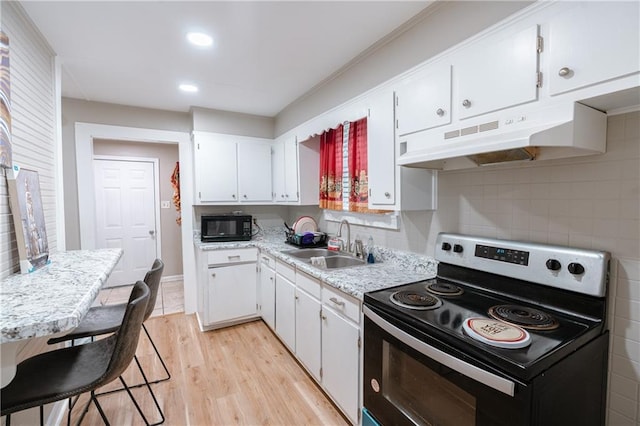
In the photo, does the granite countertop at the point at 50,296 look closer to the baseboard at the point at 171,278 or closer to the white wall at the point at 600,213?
the white wall at the point at 600,213

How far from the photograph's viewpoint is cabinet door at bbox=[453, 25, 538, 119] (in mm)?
1166

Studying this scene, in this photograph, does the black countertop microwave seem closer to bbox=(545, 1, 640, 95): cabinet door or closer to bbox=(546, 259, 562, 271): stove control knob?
bbox=(546, 259, 562, 271): stove control knob

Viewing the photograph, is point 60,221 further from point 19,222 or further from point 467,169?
point 467,169

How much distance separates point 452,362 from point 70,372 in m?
1.58

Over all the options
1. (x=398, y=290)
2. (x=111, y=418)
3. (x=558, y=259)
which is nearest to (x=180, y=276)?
Result: (x=111, y=418)

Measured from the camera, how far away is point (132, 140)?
3.40 m

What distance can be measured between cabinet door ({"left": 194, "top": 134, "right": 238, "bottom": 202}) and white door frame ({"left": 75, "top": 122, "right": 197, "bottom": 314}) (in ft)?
0.81

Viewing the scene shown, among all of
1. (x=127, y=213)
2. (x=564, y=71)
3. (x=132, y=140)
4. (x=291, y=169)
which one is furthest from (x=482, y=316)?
(x=127, y=213)

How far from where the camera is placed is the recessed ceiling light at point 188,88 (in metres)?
2.75

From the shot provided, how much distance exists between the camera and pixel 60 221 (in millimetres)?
2189

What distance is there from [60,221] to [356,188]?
7.44 feet

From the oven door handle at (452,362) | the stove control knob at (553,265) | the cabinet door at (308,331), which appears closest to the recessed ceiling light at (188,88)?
the cabinet door at (308,331)

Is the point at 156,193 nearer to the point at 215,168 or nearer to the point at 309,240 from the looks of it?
the point at 215,168

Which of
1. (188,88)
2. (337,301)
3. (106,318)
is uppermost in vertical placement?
(188,88)
